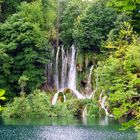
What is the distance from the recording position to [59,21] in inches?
1647

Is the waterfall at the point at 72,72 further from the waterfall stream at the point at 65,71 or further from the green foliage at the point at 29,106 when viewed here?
the green foliage at the point at 29,106

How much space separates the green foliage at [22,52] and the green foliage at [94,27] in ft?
10.6

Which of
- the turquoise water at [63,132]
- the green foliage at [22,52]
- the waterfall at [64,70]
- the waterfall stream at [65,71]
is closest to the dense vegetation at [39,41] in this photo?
the green foliage at [22,52]

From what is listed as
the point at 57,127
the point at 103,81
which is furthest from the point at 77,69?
the point at 57,127

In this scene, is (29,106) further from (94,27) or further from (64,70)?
(94,27)

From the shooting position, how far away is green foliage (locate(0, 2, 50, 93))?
35.5 meters

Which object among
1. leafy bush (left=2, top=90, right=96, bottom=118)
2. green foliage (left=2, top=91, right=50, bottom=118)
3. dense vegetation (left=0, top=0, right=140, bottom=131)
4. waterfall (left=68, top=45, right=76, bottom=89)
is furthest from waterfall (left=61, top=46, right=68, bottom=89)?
green foliage (left=2, top=91, right=50, bottom=118)

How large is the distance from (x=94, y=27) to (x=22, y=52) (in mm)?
6836

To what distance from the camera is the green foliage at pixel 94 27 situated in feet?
121

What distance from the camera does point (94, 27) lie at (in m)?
37.3

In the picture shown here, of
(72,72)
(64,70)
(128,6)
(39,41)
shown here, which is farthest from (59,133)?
(128,6)

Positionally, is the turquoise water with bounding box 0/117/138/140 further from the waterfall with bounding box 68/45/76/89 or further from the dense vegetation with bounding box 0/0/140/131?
the waterfall with bounding box 68/45/76/89

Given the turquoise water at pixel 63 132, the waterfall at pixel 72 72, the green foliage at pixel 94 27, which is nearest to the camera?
the turquoise water at pixel 63 132

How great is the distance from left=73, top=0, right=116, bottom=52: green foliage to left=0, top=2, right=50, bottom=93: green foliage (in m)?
3.23
